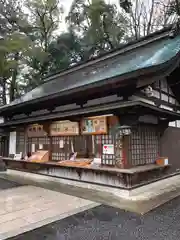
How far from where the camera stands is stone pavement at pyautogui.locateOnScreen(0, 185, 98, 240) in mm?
3496

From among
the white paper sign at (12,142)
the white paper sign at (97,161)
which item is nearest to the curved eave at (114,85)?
the white paper sign at (97,161)

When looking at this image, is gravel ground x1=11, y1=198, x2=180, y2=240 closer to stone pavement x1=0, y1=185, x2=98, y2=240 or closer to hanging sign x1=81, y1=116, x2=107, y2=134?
stone pavement x1=0, y1=185, x2=98, y2=240

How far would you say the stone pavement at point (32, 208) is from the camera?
138 inches

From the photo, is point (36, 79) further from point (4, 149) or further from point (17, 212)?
point (17, 212)

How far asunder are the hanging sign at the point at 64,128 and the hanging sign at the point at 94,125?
1.06ft

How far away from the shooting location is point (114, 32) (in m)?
16.6

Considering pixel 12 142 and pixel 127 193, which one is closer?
pixel 127 193

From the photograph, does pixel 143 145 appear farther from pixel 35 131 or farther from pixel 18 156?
pixel 18 156

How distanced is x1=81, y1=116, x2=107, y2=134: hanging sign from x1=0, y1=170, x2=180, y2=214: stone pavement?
1633 mm

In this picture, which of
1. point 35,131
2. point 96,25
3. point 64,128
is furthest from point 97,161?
point 96,25

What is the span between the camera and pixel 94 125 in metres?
6.14

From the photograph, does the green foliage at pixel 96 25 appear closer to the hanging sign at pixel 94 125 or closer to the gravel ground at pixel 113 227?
the hanging sign at pixel 94 125

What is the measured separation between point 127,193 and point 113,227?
1928 millimetres

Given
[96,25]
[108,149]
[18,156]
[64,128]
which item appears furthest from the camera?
[96,25]
